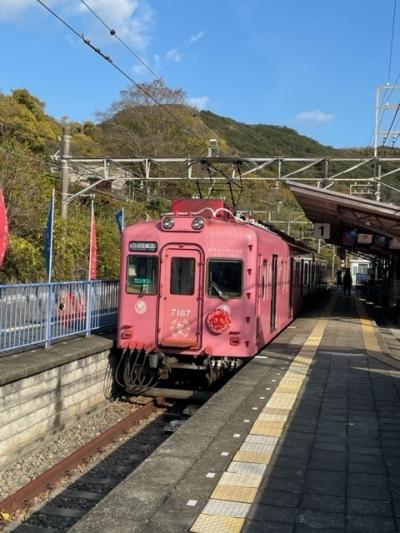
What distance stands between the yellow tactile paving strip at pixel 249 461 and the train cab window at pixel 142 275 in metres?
2.74

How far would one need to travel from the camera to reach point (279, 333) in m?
15.2

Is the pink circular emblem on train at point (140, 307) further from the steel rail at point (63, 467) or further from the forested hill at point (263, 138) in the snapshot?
the forested hill at point (263, 138)

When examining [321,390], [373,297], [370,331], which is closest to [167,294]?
[321,390]

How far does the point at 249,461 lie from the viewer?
16.7 feet

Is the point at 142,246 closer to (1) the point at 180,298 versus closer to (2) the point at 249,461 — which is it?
(1) the point at 180,298

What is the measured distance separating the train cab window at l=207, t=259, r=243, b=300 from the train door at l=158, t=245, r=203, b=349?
0.18 metres

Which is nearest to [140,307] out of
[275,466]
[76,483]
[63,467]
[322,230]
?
[63,467]

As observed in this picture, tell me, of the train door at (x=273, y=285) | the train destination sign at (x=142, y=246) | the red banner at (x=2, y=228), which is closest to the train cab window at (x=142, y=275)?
the train destination sign at (x=142, y=246)

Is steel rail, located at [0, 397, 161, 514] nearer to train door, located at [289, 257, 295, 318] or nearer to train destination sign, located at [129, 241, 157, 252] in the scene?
train destination sign, located at [129, 241, 157, 252]

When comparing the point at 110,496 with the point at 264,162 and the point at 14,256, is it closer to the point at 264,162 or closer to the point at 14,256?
the point at 14,256

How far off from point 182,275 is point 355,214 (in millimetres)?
9575

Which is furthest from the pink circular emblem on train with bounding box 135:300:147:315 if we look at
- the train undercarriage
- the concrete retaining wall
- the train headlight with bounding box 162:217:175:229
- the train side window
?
the train side window

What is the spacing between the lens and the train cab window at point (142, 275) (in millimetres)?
10297

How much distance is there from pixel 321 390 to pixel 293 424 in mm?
1994
